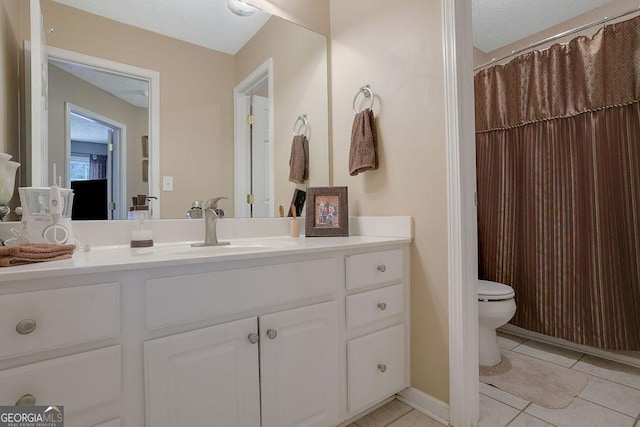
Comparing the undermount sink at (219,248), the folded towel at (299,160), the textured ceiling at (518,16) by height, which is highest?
the textured ceiling at (518,16)

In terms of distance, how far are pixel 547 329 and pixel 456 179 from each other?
1.50 m

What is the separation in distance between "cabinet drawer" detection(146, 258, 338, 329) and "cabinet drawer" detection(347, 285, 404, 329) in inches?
5.5

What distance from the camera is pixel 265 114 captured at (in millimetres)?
1768

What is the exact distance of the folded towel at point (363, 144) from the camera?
1.62 m

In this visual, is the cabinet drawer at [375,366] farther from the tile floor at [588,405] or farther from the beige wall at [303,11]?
the beige wall at [303,11]

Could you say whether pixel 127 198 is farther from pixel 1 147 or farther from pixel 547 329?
pixel 547 329

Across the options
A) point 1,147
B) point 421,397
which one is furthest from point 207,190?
point 421,397

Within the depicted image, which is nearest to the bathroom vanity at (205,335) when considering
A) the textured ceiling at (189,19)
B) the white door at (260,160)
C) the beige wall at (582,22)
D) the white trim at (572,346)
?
the white door at (260,160)

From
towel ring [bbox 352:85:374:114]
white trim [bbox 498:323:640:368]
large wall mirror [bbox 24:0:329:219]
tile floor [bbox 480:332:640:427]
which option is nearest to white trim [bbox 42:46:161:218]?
large wall mirror [bbox 24:0:329:219]

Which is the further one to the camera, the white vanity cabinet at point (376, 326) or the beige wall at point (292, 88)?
the beige wall at point (292, 88)

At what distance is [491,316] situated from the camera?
183 cm

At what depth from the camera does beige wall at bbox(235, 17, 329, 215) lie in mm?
1774

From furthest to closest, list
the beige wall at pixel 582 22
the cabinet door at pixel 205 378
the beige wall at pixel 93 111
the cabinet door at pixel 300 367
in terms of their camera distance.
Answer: the beige wall at pixel 582 22 → the beige wall at pixel 93 111 → the cabinet door at pixel 300 367 → the cabinet door at pixel 205 378

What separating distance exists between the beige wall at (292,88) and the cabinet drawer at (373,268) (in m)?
0.67
